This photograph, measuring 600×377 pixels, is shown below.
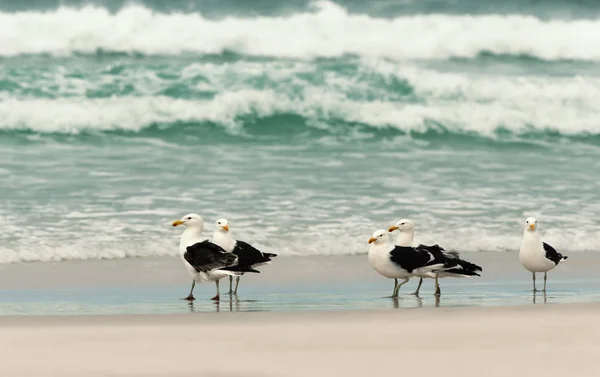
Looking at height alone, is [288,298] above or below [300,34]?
below

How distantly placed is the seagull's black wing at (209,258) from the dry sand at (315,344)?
114 cm

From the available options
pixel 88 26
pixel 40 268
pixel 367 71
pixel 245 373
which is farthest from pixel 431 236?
pixel 88 26

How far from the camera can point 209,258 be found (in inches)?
384

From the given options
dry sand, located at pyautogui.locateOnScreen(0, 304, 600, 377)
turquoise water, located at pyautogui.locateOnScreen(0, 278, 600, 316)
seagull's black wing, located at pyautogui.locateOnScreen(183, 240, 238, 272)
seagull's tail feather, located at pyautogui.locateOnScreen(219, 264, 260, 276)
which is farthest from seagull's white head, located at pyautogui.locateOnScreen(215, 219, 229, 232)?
dry sand, located at pyautogui.locateOnScreen(0, 304, 600, 377)

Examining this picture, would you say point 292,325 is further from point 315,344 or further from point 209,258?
point 209,258

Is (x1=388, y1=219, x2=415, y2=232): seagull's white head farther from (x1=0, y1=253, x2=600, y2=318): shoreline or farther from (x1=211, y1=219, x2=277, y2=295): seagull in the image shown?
(x1=211, y1=219, x2=277, y2=295): seagull

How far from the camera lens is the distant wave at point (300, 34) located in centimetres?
2414

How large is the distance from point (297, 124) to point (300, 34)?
5212 millimetres

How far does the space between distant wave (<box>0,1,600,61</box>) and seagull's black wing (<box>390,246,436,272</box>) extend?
1416cm

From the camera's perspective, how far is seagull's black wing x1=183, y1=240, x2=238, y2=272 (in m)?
9.73

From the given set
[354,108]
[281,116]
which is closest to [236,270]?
[281,116]

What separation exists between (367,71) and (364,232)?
33.5 ft

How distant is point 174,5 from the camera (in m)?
26.0

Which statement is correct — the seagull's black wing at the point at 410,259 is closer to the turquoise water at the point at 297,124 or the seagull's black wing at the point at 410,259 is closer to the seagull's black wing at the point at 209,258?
the seagull's black wing at the point at 209,258
